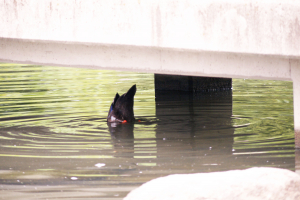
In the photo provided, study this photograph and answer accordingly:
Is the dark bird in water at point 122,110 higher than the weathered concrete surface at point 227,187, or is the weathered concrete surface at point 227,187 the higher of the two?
the dark bird in water at point 122,110

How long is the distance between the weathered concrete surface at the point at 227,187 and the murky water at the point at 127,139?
125 centimetres

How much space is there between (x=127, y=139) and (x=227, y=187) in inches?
169

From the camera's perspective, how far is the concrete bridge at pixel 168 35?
599 centimetres

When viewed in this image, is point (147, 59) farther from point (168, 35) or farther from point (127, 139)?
point (127, 139)

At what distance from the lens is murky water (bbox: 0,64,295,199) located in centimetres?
587

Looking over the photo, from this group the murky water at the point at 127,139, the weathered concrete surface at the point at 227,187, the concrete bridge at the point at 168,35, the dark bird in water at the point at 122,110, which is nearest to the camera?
the weathered concrete surface at the point at 227,187

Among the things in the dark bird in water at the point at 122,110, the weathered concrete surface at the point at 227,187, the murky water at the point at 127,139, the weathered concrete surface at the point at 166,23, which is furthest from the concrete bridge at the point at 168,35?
the weathered concrete surface at the point at 227,187

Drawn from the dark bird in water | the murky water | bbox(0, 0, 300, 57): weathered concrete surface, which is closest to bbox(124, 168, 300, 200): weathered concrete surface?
the murky water

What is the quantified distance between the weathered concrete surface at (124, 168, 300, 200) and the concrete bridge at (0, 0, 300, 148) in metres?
2.26

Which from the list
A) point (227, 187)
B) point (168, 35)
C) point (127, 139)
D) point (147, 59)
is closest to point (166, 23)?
point (168, 35)

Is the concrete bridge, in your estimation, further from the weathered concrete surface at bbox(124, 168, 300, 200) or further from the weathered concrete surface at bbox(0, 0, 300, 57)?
the weathered concrete surface at bbox(124, 168, 300, 200)

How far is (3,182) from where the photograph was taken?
583 centimetres

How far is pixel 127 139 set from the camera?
812 centimetres

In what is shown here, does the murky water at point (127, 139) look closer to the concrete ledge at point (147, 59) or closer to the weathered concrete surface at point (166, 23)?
the concrete ledge at point (147, 59)
